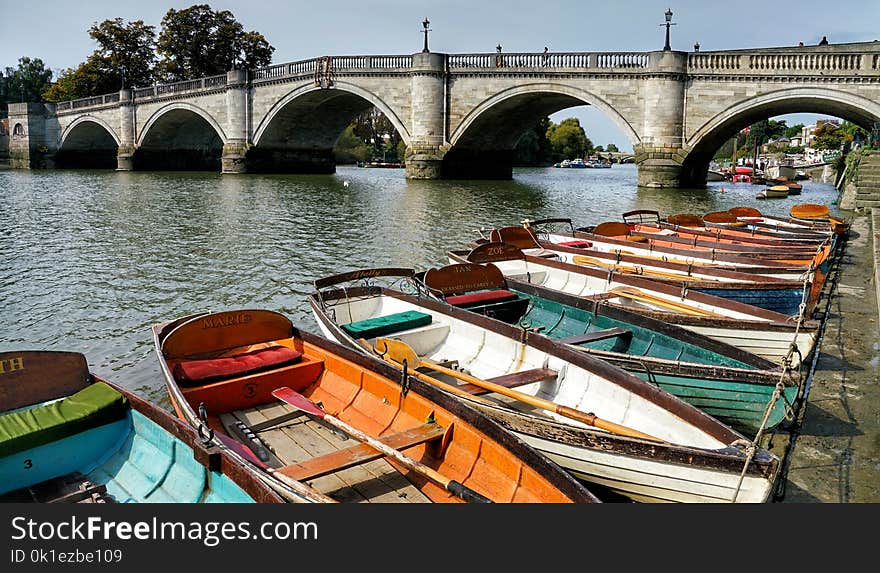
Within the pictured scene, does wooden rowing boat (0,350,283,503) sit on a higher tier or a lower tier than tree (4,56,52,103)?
lower

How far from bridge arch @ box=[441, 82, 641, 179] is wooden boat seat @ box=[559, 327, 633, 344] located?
83.8 feet

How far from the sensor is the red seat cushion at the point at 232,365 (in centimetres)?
544

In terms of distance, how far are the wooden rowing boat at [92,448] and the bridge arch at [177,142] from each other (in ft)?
146

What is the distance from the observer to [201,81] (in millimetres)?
45344

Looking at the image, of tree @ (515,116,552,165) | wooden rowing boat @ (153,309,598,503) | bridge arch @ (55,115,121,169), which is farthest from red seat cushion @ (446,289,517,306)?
tree @ (515,116,552,165)

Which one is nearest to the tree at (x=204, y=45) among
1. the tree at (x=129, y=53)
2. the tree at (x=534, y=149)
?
the tree at (x=129, y=53)

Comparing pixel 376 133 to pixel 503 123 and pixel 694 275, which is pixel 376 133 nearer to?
pixel 503 123

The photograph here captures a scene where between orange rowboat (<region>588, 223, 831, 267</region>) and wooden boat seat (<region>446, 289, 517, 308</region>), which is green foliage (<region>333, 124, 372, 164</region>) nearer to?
orange rowboat (<region>588, 223, 831, 267</region>)

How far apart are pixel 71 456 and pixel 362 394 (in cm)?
188

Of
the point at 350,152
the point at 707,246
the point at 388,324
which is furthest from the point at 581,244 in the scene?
the point at 350,152

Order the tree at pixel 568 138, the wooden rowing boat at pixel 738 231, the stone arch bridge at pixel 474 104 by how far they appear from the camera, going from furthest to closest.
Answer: the tree at pixel 568 138 → the stone arch bridge at pixel 474 104 → the wooden rowing boat at pixel 738 231

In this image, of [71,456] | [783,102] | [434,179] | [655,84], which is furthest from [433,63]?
[71,456]

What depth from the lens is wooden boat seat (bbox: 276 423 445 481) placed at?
402 centimetres

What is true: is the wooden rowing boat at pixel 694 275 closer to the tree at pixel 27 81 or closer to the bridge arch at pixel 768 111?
the bridge arch at pixel 768 111
